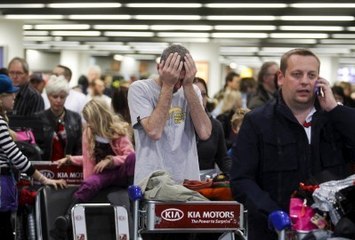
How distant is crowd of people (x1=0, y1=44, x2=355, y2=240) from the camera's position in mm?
4043

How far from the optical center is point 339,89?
12555mm

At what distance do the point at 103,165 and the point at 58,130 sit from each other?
151 centimetres

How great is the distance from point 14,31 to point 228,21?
20.4 ft

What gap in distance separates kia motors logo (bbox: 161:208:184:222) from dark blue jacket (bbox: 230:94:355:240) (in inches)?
30.8

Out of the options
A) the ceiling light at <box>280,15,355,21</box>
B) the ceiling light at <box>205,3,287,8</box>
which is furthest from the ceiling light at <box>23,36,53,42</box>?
the ceiling light at <box>205,3,287,8</box>

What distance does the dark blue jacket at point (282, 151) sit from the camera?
4.04 meters

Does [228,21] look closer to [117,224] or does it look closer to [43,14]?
[43,14]

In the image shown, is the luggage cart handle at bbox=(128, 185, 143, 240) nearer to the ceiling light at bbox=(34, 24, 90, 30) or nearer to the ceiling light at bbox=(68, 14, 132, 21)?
the ceiling light at bbox=(68, 14, 132, 21)

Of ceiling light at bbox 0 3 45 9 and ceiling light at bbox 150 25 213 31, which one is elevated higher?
ceiling light at bbox 0 3 45 9

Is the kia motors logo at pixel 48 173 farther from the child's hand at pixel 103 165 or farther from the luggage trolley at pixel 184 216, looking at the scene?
the luggage trolley at pixel 184 216

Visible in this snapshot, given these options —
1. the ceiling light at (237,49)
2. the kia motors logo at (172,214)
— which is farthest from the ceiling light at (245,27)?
the kia motors logo at (172,214)

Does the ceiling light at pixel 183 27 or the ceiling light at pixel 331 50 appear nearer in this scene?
the ceiling light at pixel 183 27

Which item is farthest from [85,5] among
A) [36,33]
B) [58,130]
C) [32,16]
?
[58,130]

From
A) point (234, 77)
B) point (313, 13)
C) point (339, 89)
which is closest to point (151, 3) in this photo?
point (313, 13)
